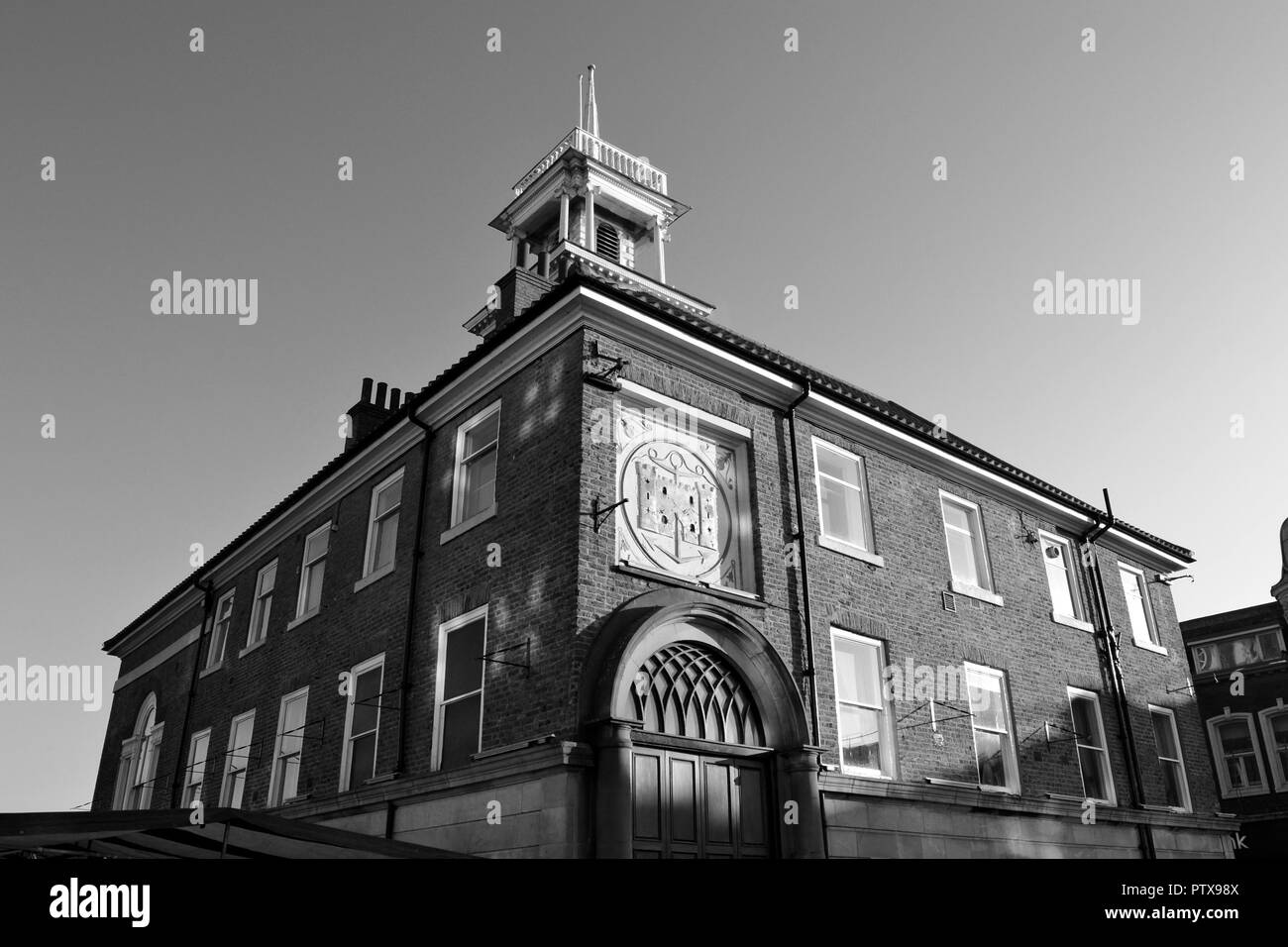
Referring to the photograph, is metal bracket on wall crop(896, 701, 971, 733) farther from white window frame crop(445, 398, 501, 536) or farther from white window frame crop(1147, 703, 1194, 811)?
white window frame crop(445, 398, 501, 536)

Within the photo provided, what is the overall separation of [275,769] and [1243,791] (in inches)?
1146

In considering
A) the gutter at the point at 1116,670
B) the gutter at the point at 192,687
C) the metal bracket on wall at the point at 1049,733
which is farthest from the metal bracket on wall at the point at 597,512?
the gutter at the point at 192,687

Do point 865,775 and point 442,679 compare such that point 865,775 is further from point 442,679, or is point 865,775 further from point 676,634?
point 442,679

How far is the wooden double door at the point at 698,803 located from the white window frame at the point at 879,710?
67.5 inches

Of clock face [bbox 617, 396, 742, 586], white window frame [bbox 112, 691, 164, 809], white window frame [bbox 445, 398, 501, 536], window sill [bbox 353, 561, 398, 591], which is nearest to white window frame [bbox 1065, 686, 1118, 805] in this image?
clock face [bbox 617, 396, 742, 586]

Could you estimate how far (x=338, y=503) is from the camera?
1822 cm

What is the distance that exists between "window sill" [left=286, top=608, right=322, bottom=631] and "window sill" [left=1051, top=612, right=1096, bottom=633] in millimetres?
13862

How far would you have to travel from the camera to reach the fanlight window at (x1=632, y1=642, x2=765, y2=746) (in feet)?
39.0

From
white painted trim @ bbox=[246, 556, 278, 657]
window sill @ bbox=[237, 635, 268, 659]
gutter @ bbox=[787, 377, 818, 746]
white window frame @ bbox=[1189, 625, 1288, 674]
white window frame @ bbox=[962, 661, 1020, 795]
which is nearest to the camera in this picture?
gutter @ bbox=[787, 377, 818, 746]
